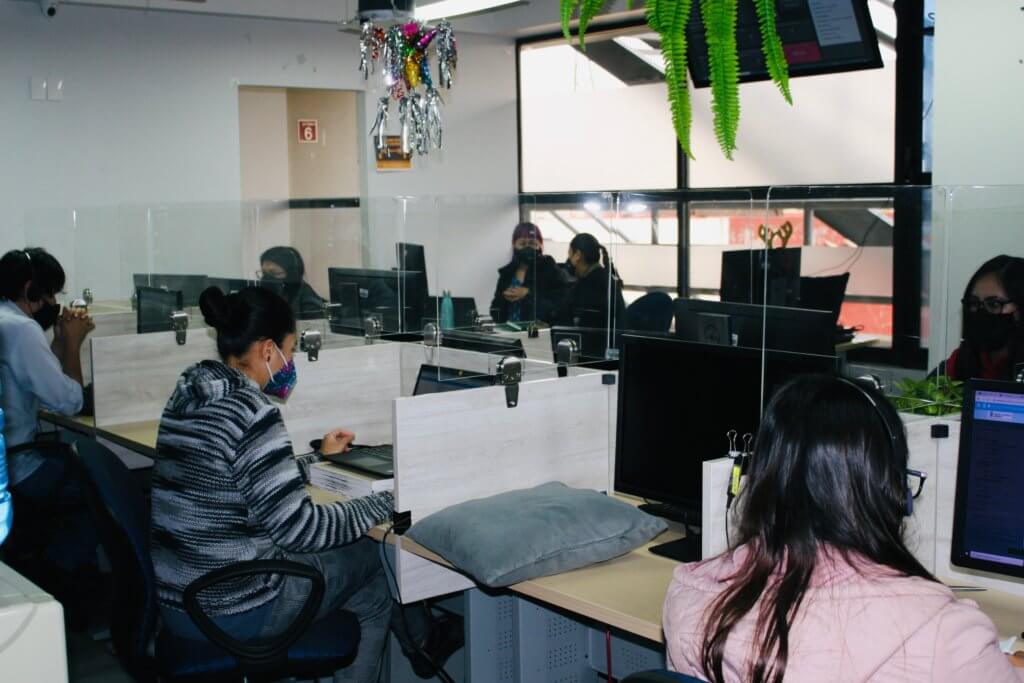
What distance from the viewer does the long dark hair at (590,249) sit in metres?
5.34

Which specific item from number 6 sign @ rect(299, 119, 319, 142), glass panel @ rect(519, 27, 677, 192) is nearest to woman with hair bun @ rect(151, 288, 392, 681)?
glass panel @ rect(519, 27, 677, 192)

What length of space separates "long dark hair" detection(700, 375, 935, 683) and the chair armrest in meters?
1.22

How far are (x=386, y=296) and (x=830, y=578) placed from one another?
3270mm

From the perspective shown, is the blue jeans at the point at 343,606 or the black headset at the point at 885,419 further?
the blue jeans at the point at 343,606

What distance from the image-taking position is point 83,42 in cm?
630

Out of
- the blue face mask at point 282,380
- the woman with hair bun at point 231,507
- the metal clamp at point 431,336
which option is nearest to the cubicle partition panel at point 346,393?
the metal clamp at point 431,336

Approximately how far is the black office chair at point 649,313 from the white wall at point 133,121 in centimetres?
155

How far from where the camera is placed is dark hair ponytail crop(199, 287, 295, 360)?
2613mm

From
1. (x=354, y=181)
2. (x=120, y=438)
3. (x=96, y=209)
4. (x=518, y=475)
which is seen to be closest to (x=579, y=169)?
(x=354, y=181)

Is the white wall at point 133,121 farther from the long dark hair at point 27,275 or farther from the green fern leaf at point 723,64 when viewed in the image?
the green fern leaf at point 723,64

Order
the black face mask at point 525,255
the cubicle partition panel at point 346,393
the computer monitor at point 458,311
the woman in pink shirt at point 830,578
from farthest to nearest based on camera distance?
the black face mask at point 525,255 < the computer monitor at point 458,311 < the cubicle partition panel at point 346,393 < the woman in pink shirt at point 830,578

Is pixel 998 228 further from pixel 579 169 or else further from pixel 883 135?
pixel 579 169

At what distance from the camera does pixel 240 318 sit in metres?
2.63

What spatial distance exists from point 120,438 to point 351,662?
1.77 metres
